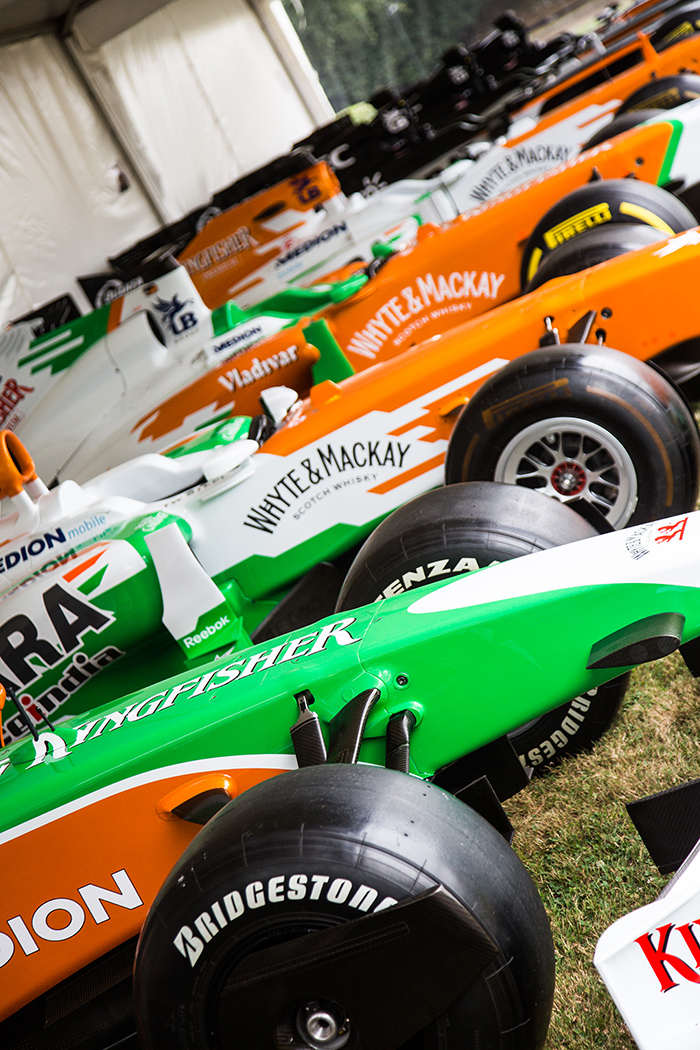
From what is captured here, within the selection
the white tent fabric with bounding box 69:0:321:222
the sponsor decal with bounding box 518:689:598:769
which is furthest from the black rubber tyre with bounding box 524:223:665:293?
the white tent fabric with bounding box 69:0:321:222

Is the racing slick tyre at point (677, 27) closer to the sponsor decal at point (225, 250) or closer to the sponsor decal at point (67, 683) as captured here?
the sponsor decal at point (225, 250)

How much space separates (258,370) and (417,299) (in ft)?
3.62

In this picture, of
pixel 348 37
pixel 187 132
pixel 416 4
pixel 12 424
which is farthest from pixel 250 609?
pixel 416 4

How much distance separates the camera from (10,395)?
22.8ft

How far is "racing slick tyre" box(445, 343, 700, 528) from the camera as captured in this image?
9.87 feet

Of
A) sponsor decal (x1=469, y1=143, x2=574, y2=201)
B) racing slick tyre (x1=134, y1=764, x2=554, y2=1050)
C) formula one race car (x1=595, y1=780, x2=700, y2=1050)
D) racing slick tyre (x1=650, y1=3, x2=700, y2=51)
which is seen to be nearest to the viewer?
formula one race car (x1=595, y1=780, x2=700, y2=1050)

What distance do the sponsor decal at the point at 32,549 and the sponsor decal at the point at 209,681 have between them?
1532mm

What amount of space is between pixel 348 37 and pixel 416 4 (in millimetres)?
2542

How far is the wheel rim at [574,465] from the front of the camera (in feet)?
10.2

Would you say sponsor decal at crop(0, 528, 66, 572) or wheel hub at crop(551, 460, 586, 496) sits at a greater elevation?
sponsor decal at crop(0, 528, 66, 572)

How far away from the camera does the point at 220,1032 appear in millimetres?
1557

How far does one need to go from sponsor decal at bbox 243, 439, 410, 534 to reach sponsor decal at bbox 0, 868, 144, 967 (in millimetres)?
1801

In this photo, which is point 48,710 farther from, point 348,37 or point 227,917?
point 348,37

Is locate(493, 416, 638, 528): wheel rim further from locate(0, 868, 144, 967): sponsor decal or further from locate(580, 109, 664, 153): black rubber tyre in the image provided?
locate(580, 109, 664, 153): black rubber tyre
